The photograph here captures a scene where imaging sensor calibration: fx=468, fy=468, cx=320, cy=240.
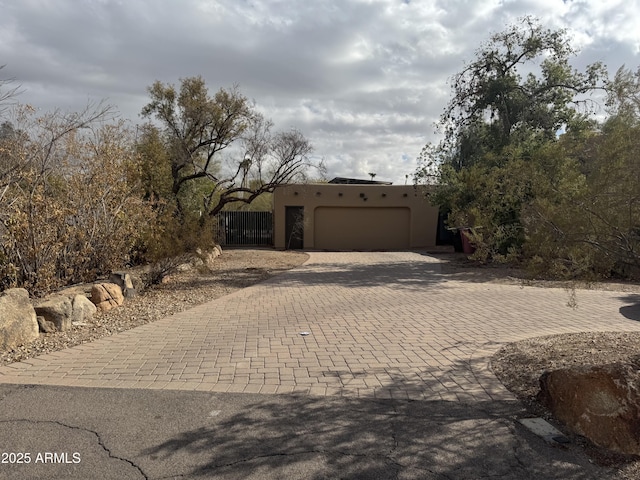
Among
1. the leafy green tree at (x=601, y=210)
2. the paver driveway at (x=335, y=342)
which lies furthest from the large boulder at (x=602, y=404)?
the leafy green tree at (x=601, y=210)

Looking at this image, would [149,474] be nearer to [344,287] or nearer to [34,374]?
[34,374]

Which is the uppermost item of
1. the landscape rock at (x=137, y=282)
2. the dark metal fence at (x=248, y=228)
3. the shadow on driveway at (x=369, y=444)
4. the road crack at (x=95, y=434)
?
the dark metal fence at (x=248, y=228)

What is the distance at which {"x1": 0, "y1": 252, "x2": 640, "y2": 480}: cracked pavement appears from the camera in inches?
124

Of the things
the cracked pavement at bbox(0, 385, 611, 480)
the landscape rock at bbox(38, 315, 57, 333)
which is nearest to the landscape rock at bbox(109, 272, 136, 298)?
the landscape rock at bbox(38, 315, 57, 333)

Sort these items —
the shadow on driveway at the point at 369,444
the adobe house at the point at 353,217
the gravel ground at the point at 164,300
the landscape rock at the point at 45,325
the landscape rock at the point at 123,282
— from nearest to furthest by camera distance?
1. the shadow on driveway at the point at 369,444
2. the gravel ground at the point at 164,300
3. the landscape rock at the point at 45,325
4. the landscape rock at the point at 123,282
5. the adobe house at the point at 353,217

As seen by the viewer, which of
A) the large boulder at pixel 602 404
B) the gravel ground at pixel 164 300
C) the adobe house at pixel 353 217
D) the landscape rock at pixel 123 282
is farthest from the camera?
the adobe house at pixel 353 217

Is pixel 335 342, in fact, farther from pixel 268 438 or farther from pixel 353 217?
pixel 353 217

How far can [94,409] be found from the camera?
4.00 meters

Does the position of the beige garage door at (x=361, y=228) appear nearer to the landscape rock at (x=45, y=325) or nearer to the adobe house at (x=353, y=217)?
the adobe house at (x=353, y=217)

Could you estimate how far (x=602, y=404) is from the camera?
353 centimetres

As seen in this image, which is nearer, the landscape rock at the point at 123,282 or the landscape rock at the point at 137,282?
the landscape rock at the point at 123,282

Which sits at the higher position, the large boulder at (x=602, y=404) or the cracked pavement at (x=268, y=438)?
the large boulder at (x=602, y=404)

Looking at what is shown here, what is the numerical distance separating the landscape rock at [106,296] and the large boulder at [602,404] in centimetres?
688

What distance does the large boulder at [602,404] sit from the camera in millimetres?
3352
